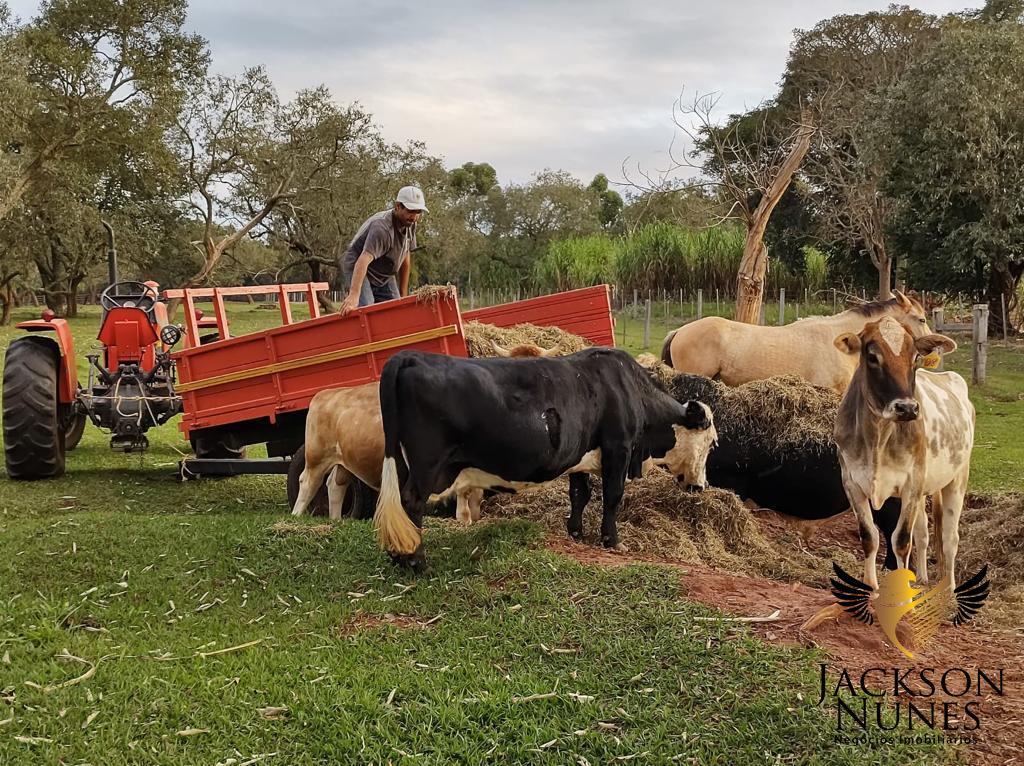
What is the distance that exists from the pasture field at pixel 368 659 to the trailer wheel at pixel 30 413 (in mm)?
2591

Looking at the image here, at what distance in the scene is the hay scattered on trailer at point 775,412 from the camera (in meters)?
7.20

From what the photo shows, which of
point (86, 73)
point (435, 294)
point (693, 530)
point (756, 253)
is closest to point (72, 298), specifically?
point (86, 73)

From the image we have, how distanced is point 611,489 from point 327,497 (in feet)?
8.06

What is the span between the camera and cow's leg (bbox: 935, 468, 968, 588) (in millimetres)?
5746

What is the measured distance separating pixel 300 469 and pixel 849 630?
438cm

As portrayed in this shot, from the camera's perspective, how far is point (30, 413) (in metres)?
8.23

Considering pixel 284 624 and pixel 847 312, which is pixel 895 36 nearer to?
pixel 847 312

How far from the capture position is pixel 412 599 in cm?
472

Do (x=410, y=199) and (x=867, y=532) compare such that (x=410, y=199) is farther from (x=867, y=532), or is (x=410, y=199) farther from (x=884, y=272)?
(x=884, y=272)

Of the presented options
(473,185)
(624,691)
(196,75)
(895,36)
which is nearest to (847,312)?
(624,691)

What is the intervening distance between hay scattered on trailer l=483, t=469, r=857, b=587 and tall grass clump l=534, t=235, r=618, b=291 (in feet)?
96.6

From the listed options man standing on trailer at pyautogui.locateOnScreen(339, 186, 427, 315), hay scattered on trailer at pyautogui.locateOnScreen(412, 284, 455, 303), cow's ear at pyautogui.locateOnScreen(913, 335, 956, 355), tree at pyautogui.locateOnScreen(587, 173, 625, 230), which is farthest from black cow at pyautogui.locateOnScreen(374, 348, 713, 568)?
tree at pyautogui.locateOnScreen(587, 173, 625, 230)

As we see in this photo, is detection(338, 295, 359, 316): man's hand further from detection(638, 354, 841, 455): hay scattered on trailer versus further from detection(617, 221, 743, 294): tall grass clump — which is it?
detection(617, 221, 743, 294): tall grass clump

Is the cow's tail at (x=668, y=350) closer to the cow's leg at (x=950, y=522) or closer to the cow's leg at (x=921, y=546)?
the cow's leg at (x=950, y=522)
